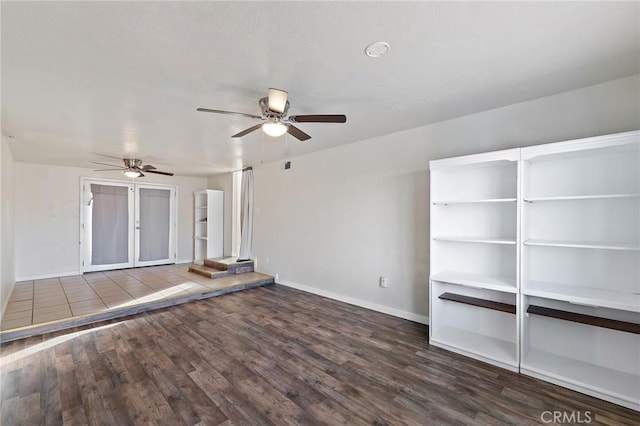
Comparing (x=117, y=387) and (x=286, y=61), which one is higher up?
(x=286, y=61)

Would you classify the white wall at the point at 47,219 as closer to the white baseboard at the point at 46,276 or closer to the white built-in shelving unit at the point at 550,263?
the white baseboard at the point at 46,276

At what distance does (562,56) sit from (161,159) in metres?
5.95

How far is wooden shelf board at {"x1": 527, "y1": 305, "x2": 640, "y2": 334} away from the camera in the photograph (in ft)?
6.94

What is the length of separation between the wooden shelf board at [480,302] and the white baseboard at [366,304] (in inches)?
24.6

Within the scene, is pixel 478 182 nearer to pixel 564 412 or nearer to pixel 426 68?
pixel 426 68

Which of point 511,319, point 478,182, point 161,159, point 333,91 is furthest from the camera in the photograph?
point 161,159

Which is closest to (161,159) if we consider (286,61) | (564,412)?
(286,61)

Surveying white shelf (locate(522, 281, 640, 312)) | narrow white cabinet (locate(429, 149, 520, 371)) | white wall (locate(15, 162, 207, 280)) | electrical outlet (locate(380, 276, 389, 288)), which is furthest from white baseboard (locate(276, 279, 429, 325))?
white wall (locate(15, 162, 207, 280))

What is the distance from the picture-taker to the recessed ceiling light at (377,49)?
72.0 inches

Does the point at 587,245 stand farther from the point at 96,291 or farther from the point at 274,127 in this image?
the point at 96,291

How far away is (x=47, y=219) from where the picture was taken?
5.90 m

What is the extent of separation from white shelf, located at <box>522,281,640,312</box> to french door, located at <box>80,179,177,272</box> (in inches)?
314

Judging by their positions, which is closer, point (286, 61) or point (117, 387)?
point (286, 61)

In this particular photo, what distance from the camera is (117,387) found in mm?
2250
